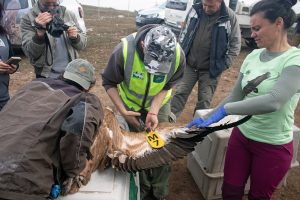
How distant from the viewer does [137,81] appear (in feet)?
9.03

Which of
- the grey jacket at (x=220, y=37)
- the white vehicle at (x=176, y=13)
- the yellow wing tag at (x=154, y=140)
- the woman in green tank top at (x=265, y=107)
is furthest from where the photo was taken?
the white vehicle at (x=176, y=13)

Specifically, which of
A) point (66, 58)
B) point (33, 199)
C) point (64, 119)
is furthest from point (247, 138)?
point (66, 58)

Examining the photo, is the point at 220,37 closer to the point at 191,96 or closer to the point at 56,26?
the point at 56,26

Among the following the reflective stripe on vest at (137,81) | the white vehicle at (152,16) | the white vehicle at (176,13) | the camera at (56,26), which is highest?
the camera at (56,26)

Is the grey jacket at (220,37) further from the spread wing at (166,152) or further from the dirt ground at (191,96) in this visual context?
the spread wing at (166,152)

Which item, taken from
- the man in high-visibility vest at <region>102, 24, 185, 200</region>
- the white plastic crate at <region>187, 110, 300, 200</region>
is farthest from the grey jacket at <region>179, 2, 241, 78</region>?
the man in high-visibility vest at <region>102, 24, 185, 200</region>

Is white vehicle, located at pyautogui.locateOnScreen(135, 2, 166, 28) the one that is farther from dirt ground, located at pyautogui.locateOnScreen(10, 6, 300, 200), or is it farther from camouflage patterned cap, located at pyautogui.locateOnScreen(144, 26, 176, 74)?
camouflage patterned cap, located at pyautogui.locateOnScreen(144, 26, 176, 74)

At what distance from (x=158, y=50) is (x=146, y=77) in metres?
0.35

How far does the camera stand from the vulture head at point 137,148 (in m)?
2.08

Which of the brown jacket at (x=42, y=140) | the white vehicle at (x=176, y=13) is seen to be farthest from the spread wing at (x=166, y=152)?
the white vehicle at (x=176, y=13)

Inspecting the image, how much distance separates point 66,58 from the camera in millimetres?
3361

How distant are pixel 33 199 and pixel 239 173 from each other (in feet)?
5.21

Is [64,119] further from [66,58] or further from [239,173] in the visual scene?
[66,58]

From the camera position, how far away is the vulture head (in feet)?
6.82
